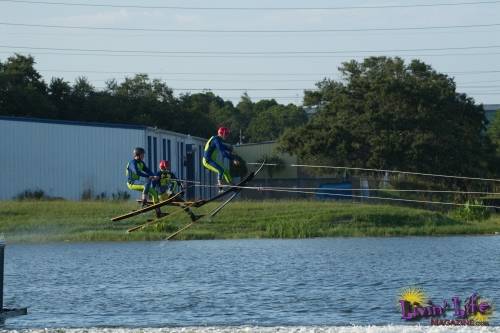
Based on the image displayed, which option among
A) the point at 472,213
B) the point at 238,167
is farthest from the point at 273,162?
the point at 238,167

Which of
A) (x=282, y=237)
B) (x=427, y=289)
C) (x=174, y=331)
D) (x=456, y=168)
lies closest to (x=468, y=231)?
(x=282, y=237)

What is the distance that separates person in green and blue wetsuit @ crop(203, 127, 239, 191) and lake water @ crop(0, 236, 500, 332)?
298cm

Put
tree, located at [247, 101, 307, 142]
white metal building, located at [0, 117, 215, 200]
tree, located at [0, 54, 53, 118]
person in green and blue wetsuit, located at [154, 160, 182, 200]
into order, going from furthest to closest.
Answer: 1. tree, located at [247, 101, 307, 142]
2. tree, located at [0, 54, 53, 118]
3. white metal building, located at [0, 117, 215, 200]
4. person in green and blue wetsuit, located at [154, 160, 182, 200]

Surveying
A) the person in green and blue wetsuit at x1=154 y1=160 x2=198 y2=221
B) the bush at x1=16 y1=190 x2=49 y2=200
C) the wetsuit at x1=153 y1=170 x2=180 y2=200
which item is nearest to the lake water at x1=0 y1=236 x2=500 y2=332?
the person in green and blue wetsuit at x1=154 y1=160 x2=198 y2=221

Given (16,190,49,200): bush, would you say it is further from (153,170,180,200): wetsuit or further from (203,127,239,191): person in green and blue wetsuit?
(203,127,239,191): person in green and blue wetsuit

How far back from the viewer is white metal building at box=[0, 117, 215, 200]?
5975 centimetres

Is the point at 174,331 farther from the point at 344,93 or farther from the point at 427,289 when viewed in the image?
the point at 344,93

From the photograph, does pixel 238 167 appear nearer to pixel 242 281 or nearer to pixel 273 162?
pixel 242 281

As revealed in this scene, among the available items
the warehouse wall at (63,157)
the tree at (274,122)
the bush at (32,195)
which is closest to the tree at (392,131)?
the warehouse wall at (63,157)

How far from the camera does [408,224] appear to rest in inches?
2096

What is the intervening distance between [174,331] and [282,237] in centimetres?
3279

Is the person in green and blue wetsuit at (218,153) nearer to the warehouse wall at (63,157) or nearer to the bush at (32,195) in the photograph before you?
the bush at (32,195)

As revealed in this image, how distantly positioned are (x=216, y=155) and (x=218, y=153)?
7 centimetres

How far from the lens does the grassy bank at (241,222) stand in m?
50.3
